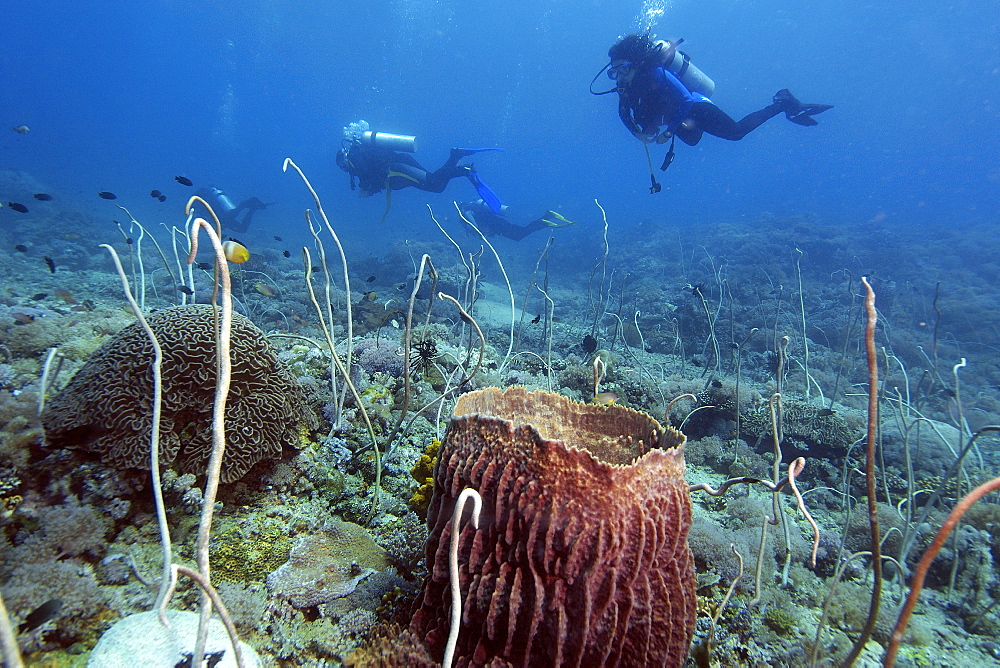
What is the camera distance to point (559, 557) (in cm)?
165

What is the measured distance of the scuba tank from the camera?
396 inches

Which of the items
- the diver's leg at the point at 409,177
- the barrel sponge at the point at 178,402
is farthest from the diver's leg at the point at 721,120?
the barrel sponge at the point at 178,402

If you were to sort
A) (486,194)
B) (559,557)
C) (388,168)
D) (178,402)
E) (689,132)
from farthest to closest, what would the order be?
(388,168) < (486,194) < (689,132) < (178,402) < (559,557)

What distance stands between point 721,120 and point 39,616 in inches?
516

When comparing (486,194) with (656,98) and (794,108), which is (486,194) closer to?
(656,98)

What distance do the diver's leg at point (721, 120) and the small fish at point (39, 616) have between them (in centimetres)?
1222

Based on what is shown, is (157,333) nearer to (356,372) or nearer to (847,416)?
(356,372)

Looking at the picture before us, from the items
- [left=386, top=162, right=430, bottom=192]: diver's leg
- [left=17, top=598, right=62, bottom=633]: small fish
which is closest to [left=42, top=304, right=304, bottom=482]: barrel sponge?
[left=17, top=598, right=62, bottom=633]: small fish

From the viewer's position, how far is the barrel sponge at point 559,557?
5.37ft

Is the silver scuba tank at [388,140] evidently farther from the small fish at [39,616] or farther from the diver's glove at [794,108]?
the small fish at [39,616]

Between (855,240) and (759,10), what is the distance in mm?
96702

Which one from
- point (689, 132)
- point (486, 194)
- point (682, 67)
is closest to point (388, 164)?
point (486, 194)

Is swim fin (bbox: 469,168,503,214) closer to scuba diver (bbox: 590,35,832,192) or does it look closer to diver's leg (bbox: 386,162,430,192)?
diver's leg (bbox: 386,162,430,192)

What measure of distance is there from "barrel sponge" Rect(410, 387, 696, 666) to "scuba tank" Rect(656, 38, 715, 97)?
37.3 feet
